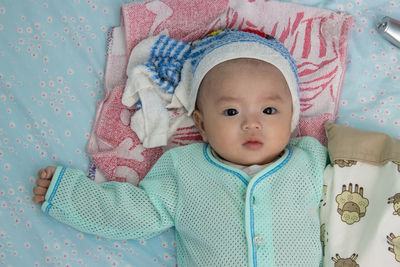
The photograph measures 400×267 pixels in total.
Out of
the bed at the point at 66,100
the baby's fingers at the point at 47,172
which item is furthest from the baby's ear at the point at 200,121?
the baby's fingers at the point at 47,172

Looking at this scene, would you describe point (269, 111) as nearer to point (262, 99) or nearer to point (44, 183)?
point (262, 99)

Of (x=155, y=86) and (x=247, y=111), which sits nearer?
(x=247, y=111)

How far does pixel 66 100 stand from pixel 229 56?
2.04 feet

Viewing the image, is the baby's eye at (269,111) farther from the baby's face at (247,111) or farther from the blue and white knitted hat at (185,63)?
the blue and white knitted hat at (185,63)

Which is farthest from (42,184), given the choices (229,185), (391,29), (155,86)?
(391,29)

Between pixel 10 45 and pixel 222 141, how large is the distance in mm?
880

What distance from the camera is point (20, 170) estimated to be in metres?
1.60

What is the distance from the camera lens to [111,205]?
1.47 metres

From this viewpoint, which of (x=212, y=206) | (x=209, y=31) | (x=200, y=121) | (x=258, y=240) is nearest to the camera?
(x=258, y=240)

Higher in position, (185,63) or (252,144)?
(185,63)

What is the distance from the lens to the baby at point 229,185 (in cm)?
138

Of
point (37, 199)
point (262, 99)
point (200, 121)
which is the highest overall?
point (262, 99)

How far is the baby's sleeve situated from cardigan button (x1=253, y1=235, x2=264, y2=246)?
0.98 feet

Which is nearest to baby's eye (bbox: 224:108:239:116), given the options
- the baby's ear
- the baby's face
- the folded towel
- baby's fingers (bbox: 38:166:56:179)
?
the baby's face
